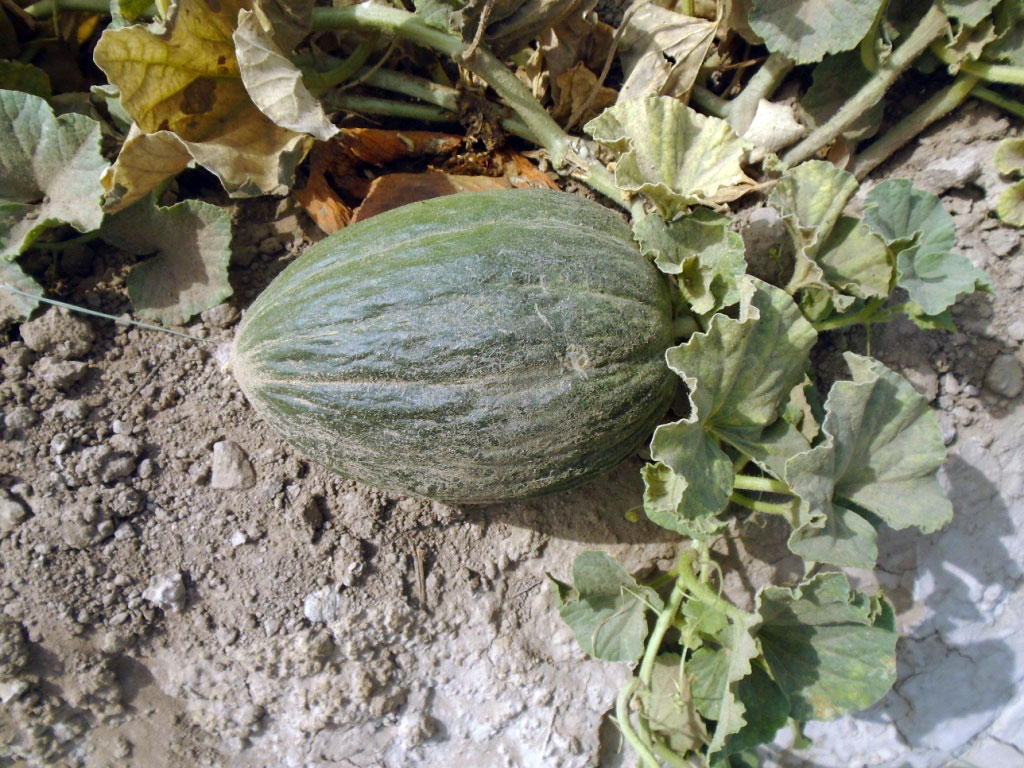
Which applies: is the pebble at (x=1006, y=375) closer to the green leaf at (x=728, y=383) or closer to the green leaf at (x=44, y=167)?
the green leaf at (x=728, y=383)

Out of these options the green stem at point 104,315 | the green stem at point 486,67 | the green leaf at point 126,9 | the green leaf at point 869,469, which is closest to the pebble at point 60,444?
the green stem at point 104,315

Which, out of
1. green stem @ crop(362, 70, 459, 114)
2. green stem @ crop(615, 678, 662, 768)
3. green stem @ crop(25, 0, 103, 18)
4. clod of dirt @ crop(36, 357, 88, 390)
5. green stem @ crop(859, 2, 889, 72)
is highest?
green stem @ crop(859, 2, 889, 72)

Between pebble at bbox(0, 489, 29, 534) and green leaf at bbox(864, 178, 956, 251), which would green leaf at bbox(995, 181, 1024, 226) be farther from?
pebble at bbox(0, 489, 29, 534)

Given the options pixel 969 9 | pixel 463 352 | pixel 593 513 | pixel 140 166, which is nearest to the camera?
pixel 463 352

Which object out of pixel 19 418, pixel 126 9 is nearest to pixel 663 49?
pixel 126 9

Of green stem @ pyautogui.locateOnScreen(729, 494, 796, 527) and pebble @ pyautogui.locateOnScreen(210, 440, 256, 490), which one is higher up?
Answer: green stem @ pyautogui.locateOnScreen(729, 494, 796, 527)

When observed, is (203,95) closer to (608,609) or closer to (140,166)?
(140,166)

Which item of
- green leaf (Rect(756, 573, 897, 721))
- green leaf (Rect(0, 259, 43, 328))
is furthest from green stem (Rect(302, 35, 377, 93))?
green leaf (Rect(756, 573, 897, 721))
